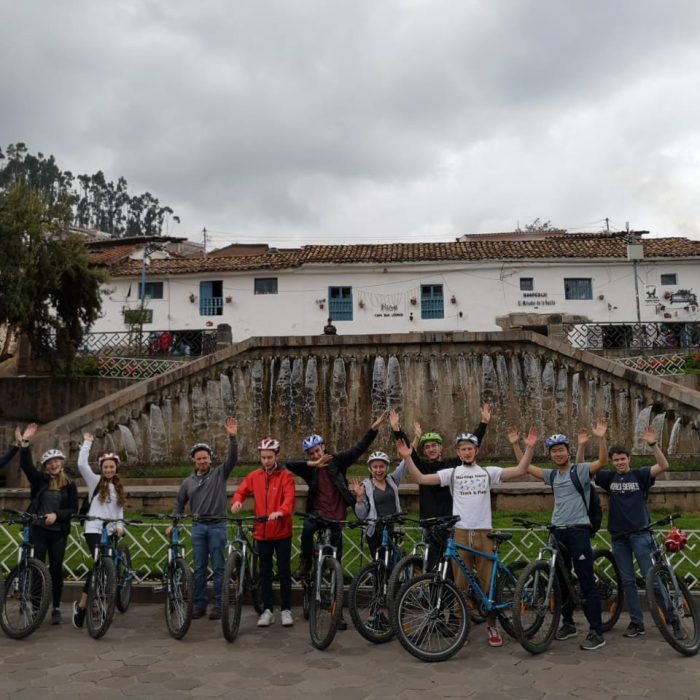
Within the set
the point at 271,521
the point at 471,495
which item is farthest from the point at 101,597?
the point at 471,495

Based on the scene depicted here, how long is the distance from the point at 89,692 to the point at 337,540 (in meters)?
2.66

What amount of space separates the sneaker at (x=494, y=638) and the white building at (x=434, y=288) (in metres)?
24.1

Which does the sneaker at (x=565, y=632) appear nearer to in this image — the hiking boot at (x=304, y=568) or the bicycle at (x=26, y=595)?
the hiking boot at (x=304, y=568)

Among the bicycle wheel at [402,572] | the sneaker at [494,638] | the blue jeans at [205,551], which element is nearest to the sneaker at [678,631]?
the sneaker at [494,638]

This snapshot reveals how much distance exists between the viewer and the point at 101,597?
23.0 feet

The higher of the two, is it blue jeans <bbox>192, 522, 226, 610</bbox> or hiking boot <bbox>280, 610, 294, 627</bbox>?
blue jeans <bbox>192, 522, 226, 610</bbox>

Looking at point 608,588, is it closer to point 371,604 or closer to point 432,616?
point 432,616

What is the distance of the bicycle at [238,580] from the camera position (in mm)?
6645

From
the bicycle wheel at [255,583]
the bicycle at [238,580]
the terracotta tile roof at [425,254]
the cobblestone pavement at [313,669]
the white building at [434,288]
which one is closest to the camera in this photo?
the cobblestone pavement at [313,669]

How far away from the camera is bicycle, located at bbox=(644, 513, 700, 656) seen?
6.16 metres

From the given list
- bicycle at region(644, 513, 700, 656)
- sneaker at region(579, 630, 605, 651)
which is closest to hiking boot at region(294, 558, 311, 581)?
sneaker at region(579, 630, 605, 651)

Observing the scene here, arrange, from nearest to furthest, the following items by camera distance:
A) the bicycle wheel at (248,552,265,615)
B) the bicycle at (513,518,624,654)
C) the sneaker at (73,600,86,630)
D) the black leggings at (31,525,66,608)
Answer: the bicycle at (513,518,624,654) < the sneaker at (73,600,86,630) < the black leggings at (31,525,66,608) < the bicycle wheel at (248,552,265,615)

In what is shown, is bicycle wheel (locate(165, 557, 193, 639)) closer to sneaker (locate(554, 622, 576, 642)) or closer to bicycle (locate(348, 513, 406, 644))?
bicycle (locate(348, 513, 406, 644))

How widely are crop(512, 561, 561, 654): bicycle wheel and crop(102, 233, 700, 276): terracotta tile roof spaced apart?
24.6 metres
